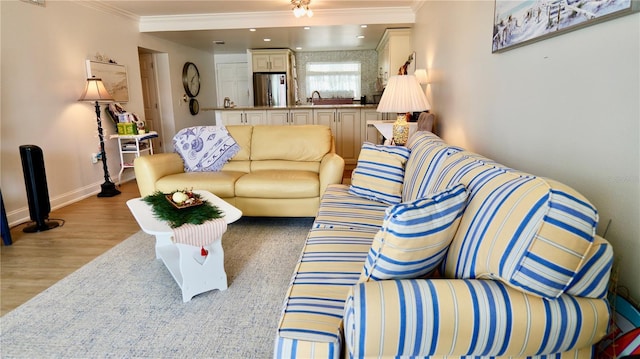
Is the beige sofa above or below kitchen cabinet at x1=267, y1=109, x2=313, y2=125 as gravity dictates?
below

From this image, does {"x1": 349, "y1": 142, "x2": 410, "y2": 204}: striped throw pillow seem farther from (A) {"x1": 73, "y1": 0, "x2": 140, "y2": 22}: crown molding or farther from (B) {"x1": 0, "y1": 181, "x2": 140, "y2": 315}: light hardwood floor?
(A) {"x1": 73, "y1": 0, "x2": 140, "y2": 22}: crown molding

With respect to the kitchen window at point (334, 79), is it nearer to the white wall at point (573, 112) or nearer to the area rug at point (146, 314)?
the white wall at point (573, 112)

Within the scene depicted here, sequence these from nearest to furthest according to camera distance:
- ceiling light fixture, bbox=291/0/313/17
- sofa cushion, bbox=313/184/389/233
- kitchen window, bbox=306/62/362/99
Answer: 1. sofa cushion, bbox=313/184/389/233
2. ceiling light fixture, bbox=291/0/313/17
3. kitchen window, bbox=306/62/362/99

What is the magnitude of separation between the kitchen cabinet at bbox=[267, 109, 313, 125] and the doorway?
84.8 inches

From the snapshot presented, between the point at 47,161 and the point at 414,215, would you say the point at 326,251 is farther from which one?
the point at 47,161

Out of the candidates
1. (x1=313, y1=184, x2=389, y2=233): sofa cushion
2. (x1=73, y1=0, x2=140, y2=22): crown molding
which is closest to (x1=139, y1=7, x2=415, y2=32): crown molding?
(x1=73, y1=0, x2=140, y2=22): crown molding

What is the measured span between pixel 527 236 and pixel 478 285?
17cm

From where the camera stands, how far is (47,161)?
12.5 feet

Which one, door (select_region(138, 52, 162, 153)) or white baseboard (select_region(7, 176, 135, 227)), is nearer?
white baseboard (select_region(7, 176, 135, 227))

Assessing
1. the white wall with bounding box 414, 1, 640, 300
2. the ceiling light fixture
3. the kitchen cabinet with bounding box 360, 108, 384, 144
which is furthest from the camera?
the kitchen cabinet with bounding box 360, 108, 384, 144

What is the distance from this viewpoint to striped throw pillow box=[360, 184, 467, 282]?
3.26 feet

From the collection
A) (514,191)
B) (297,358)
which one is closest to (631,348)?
(514,191)

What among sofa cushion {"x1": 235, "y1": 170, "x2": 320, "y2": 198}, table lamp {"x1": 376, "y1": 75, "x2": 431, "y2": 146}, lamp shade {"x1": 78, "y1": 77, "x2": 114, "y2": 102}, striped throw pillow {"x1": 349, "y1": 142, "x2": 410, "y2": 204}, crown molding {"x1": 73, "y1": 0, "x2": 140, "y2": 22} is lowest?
sofa cushion {"x1": 235, "y1": 170, "x2": 320, "y2": 198}

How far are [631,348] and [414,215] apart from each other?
68cm
